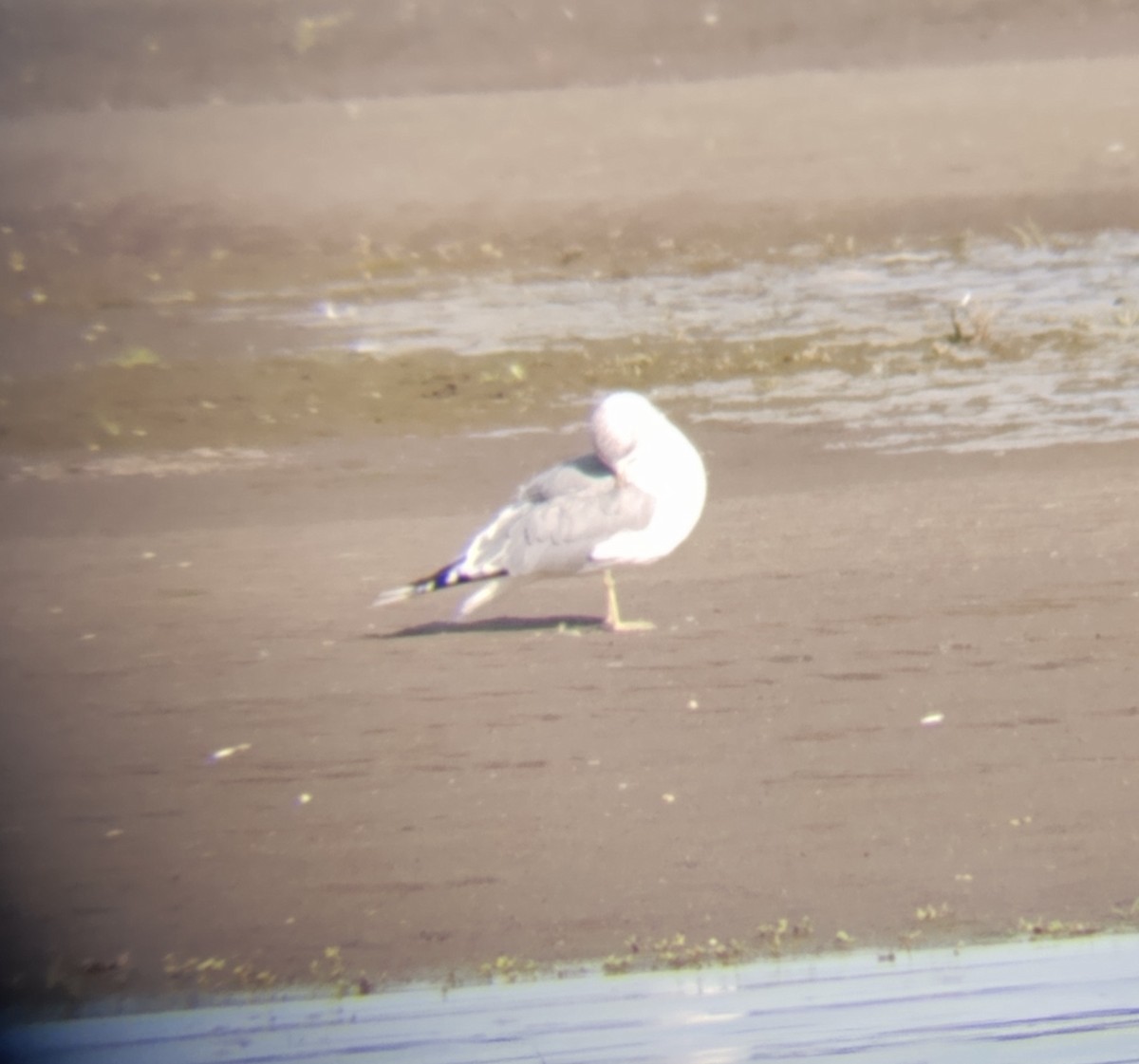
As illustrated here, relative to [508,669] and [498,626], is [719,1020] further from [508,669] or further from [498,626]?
[498,626]

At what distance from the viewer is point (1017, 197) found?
55.1 ft

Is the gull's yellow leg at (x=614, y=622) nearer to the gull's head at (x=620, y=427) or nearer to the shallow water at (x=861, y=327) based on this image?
the gull's head at (x=620, y=427)

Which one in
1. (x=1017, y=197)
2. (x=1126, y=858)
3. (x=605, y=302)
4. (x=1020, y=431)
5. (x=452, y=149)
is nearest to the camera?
(x=1126, y=858)

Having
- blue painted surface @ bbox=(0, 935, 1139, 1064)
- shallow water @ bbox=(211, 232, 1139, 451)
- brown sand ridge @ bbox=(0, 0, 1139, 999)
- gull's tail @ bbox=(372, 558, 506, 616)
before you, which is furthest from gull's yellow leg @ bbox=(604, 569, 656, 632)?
shallow water @ bbox=(211, 232, 1139, 451)

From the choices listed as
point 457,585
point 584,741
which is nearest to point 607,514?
point 457,585

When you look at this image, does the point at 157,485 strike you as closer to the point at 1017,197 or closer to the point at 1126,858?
the point at 1126,858

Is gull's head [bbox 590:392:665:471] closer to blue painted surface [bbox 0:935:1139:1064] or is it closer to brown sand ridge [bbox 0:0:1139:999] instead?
brown sand ridge [bbox 0:0:1139:999]

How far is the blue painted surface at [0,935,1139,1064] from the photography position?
423 cm

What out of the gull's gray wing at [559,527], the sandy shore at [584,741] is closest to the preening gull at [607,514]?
the gull's gray wing at [559,527]

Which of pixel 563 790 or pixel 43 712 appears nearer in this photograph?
pixel 563 790

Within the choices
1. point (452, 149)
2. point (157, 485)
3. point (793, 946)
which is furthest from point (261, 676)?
point (452, 149)

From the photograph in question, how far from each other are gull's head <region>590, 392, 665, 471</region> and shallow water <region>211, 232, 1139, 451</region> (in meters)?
3.30

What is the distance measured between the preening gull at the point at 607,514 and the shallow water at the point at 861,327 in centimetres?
329

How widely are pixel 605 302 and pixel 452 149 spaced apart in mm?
6005
